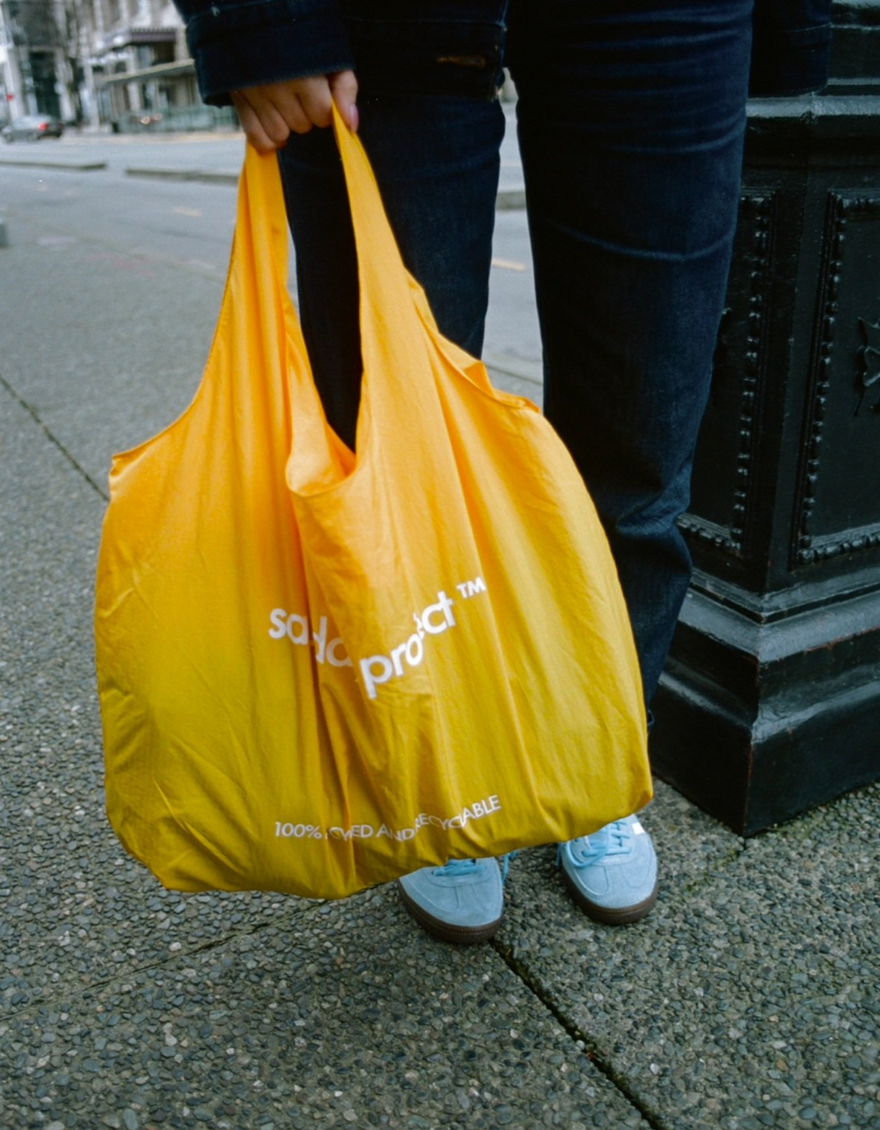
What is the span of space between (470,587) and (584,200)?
0.47m

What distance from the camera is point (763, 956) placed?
136 centimetres

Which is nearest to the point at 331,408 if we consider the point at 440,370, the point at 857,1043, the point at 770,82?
the point at 440,370

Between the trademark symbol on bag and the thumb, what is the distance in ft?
1.53

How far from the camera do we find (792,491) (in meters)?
1.54

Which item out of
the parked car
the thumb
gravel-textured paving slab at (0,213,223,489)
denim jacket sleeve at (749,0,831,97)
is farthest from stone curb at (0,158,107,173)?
the parked car

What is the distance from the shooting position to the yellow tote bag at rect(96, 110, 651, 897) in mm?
1045

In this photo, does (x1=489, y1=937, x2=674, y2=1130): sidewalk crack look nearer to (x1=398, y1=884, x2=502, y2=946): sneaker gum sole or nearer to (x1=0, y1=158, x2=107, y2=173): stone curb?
(x1=398, y1=884, x2=502, y2=946): sneaker gum sole

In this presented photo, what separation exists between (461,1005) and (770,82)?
3.92 ft

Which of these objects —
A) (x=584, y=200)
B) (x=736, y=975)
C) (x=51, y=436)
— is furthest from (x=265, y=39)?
(x=51, y=436)

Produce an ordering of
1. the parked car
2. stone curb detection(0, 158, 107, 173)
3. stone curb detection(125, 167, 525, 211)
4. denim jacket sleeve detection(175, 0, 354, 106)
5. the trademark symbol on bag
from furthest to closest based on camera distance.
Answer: the parked car → stone curb detection(0, 158, 107, 173) → stone curb detection(125, 167, 525, 211) → the trademark symbol on bag → denim jacket sleeve detection(175, 0, 354, 106)

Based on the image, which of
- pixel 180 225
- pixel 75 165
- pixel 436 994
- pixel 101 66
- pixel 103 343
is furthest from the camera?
pixel 101 66

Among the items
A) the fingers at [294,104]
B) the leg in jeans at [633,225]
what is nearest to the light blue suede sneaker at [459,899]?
the leg in jeans at [633,225]

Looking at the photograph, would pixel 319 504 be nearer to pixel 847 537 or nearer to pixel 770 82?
pixel 770 82

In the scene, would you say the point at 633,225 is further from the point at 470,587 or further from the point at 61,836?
the point at 61,836
